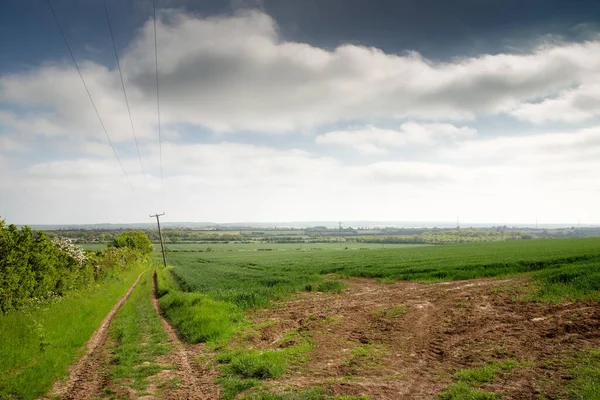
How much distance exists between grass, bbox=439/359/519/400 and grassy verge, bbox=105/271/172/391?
317 inches

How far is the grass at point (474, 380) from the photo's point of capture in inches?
286

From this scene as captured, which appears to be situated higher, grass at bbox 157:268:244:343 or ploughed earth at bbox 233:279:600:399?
ploughed earth at bbox 233:279:600:399

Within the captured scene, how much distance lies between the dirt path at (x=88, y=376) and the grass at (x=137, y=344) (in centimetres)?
39

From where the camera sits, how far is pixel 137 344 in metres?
13.9

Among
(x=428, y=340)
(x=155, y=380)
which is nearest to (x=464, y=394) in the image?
(x=428, y=340)

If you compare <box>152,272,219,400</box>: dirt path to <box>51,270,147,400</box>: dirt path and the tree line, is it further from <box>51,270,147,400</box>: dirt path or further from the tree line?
the tree line

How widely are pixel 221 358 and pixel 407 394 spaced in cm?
A: 636

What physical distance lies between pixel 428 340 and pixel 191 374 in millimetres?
8050

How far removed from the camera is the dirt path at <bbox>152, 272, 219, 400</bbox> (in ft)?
28.6

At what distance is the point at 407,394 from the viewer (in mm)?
7828

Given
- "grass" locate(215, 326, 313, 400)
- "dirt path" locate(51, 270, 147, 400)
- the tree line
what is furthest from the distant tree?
"grass" locate(215, 326, 313, 400)

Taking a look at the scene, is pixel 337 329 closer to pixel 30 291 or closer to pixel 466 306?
pixel 466 306

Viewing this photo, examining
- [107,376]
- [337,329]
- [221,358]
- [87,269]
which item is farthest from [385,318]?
[87,269]

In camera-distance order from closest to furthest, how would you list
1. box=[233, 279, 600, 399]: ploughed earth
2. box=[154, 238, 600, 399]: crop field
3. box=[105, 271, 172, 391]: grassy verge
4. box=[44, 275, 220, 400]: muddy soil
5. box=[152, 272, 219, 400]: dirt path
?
box=[154, 238, 600, 399]: crop field, box=[233, 279, 600, 399]: ploughed earth, box=[152, 272, 219, 400]: dirt path, box=[44, 275, 220, 400]: muddy soil, box=[105, 271, 172, 391]: grassy verge
